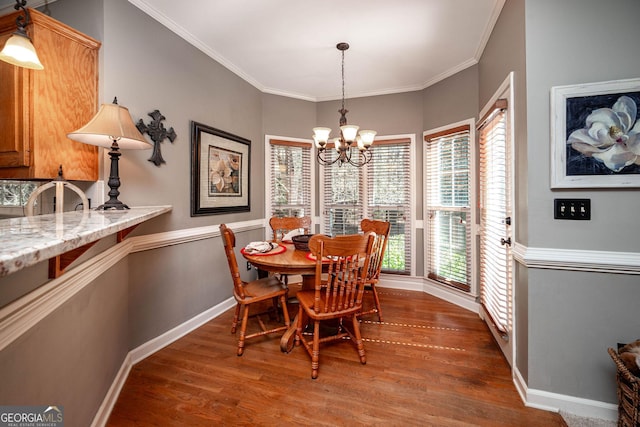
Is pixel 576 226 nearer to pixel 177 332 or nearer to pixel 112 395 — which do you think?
pixel 112 395

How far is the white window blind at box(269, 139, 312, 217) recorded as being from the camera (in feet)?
13.1

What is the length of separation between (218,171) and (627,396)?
339 centimetres

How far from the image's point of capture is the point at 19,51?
1335 mm

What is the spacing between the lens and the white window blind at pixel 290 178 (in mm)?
4004

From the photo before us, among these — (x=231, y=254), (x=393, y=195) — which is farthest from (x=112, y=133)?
(x=393, y=195)

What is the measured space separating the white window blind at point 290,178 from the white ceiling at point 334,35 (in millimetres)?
893

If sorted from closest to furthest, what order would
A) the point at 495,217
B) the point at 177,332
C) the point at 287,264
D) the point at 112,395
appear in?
1. the point at 112,395
2. the point at 287,264
3. the point at 495,217
4. the point at 177,332

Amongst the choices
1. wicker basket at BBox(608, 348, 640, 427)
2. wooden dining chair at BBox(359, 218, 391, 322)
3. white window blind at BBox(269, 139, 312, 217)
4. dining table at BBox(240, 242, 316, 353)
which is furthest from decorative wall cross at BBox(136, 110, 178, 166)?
wicker basket at BBox(608, 348, 640, 427)

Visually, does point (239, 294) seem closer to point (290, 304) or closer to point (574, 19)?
point (290, 304)

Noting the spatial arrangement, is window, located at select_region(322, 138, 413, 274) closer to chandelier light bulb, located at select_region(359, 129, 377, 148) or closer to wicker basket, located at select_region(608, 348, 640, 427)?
chandelier light bulb, located at select_region(359, 129, 377, 148)

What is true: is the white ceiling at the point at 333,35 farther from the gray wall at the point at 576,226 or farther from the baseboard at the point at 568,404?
the baseboard at the point at 568,404

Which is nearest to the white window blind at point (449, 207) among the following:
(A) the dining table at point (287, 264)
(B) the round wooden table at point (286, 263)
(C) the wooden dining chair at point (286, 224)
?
(C) the wooden dining chair at point (286, 224)

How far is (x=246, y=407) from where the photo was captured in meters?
1.70

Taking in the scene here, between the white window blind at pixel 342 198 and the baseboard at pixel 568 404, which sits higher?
the white window blind at pixel 342 198
